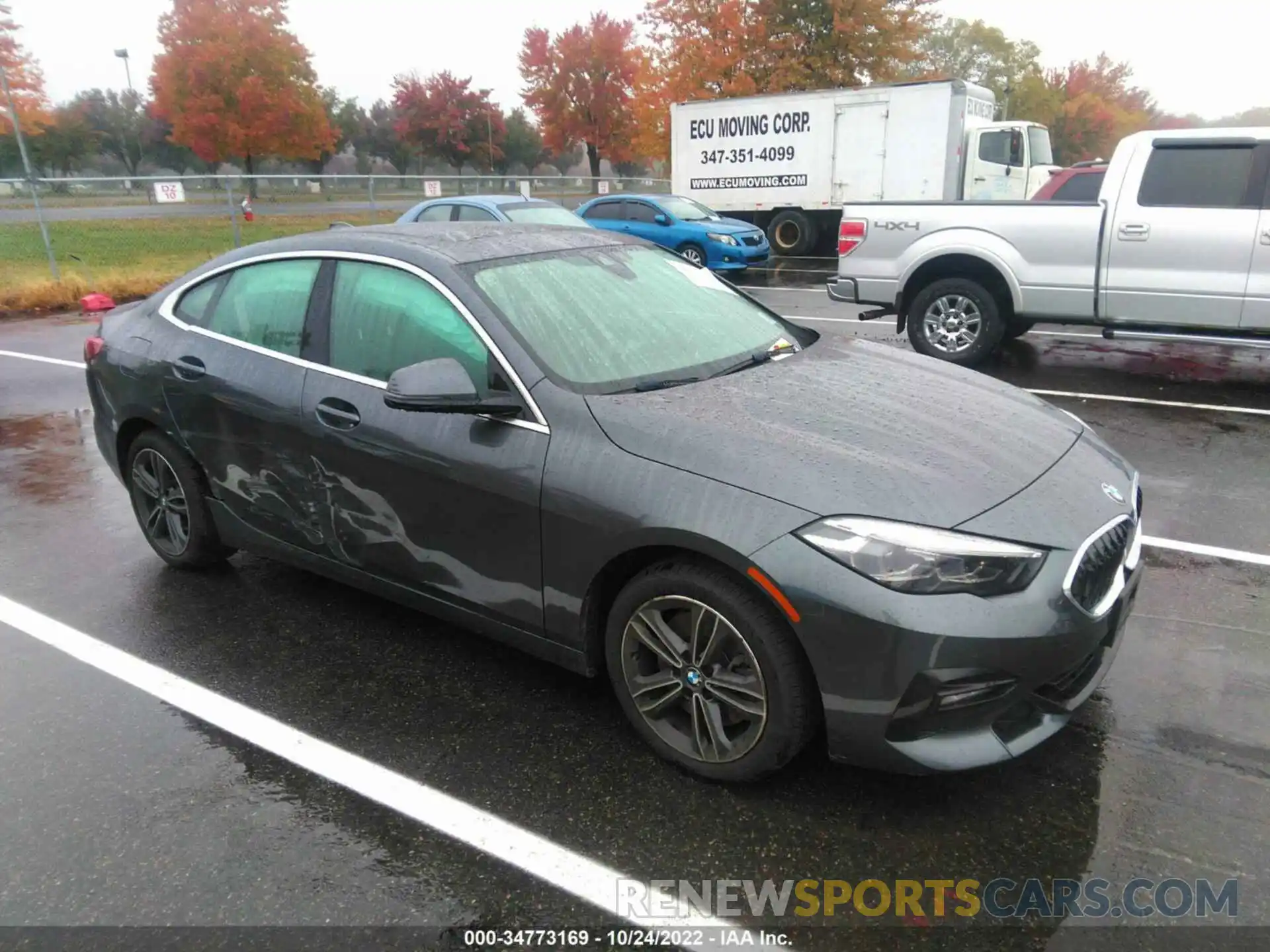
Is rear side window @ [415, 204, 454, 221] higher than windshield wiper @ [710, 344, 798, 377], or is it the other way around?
rear side window @ [415, 204, 454, 221]

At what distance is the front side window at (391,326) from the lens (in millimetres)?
3186

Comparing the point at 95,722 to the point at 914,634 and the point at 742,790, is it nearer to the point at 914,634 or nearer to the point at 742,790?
the point at 742,790

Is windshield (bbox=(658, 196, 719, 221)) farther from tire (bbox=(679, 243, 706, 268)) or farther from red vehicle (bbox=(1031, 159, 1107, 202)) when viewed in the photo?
red vehicle (bbox=(1031, 159, 1107, 202))

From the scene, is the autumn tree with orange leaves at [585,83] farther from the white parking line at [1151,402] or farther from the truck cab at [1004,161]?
the white parking line at [1151,402]

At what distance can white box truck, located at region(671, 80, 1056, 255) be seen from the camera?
17578 mm

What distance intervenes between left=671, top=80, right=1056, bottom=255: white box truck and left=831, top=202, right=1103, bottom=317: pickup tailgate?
30.2 feet

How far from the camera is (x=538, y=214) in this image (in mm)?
12828

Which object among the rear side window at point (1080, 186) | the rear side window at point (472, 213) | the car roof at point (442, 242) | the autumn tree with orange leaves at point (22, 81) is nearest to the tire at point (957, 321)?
the rear side window at point (1080, 186)

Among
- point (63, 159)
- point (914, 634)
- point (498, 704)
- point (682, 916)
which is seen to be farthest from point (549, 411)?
point (63, 159)

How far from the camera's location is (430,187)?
22.5 meters

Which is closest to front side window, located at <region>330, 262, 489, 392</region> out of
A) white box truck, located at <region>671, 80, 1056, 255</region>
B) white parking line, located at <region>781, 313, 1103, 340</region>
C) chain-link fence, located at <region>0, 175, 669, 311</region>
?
white parking line, located at <region>781, 313, 1103, 340</region>

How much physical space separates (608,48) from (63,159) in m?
43.8

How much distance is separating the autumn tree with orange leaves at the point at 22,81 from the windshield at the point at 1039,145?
A: 33.8 m

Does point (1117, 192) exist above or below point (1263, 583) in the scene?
above
